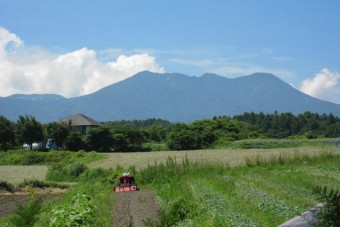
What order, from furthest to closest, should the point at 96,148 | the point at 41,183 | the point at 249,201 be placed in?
the point at 96,148 → the point at 41,183 → the point at 249,201

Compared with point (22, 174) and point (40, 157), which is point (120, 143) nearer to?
point (40, 157)

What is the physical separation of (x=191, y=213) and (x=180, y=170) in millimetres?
17203

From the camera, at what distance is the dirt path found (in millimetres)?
15198

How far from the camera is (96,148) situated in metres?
79.8

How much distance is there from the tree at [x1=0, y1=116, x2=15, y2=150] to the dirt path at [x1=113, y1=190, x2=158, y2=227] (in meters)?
62.3

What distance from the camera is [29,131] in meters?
81.8

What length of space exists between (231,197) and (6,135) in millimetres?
70055

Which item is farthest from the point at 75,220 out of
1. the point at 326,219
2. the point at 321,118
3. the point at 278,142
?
the point at 321,118

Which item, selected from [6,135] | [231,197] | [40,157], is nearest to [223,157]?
[40,157]

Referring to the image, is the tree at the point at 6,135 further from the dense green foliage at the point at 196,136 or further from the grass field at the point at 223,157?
the grass field at the point at 223,157

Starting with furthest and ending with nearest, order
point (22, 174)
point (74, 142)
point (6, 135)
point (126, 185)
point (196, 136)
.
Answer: point (6, 135)
point (196, 136)
point (74, 142)
point (22, 174)
point (126, 185)

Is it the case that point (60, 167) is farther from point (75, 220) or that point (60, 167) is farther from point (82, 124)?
point (82, 124)

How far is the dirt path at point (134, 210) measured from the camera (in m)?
15.2

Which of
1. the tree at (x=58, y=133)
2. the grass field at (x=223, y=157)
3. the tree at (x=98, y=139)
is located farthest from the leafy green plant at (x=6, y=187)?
the tree at (x=58, y=133)
